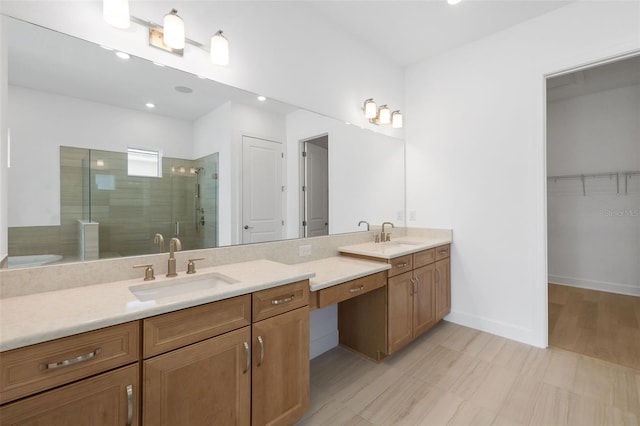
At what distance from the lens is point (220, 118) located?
185 cm

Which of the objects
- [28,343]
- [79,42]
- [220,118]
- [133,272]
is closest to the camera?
[28,343]

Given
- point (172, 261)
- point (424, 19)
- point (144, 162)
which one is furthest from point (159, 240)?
point (424, 19)

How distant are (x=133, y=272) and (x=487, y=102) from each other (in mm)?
3217

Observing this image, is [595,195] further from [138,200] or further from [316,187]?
[138,200]

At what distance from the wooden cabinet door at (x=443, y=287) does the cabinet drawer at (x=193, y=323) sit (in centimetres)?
210

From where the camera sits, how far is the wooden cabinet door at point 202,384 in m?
1.06

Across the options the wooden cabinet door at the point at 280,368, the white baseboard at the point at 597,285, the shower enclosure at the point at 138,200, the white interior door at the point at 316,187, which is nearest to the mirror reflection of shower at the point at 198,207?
the shower enclosure at the point at 138,200

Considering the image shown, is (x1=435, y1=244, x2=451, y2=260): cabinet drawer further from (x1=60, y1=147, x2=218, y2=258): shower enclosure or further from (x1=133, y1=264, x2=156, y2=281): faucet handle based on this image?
(x1=133, y1=264, x2=156, y2=281): faucet handle

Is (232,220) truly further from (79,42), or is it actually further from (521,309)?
(521,309)

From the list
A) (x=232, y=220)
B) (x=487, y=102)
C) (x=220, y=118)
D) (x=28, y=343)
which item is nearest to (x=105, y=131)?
(x=220, y=118)

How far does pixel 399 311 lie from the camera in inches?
90.4

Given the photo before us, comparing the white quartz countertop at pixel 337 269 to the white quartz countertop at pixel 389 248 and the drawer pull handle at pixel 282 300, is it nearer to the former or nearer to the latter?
the white quartz countertop at pixel 389 248

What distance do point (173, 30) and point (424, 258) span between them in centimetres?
244

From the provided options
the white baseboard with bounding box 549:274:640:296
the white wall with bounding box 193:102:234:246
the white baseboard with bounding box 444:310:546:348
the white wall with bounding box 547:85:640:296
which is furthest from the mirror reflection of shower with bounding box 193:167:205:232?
the white baseboard with bounding box 549:274:640:296
